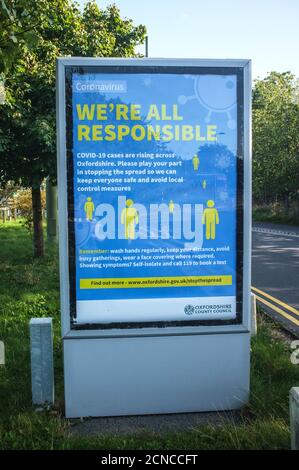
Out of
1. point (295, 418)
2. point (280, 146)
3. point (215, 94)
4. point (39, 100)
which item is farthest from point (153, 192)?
point (280, 146)

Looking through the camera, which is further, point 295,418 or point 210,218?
point 210,218

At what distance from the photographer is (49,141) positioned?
12.8m

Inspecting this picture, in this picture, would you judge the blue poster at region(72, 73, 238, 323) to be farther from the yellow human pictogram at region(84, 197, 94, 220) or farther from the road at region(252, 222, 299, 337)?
the road at region(252, 222, 299, 337)

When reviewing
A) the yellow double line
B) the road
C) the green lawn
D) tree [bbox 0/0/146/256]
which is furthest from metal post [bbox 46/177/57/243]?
the green lawn

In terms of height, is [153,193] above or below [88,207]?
above

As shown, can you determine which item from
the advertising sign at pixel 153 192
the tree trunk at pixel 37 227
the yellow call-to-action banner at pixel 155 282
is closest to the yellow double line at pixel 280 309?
the yellow call-to-action banner at pixel 155 282

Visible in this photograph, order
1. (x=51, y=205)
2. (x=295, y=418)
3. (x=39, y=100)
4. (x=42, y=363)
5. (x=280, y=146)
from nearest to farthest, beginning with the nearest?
(x=295, y=418) < (x=42, y=363) < (x=39, y=100) < (x=51, y=205) < (x=280, y=146)

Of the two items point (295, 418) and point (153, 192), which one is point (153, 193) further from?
point (295, 418)

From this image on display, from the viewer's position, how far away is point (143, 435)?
448 cm

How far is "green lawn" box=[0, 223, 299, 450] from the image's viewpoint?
425 cm

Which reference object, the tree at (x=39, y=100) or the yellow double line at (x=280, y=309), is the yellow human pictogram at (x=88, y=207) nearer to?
the yellow double line at (x=280, y=309)

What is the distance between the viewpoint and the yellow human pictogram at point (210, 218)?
16.4 ft

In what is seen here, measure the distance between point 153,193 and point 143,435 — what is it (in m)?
2.14

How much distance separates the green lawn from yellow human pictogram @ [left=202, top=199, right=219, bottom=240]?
1669mm
